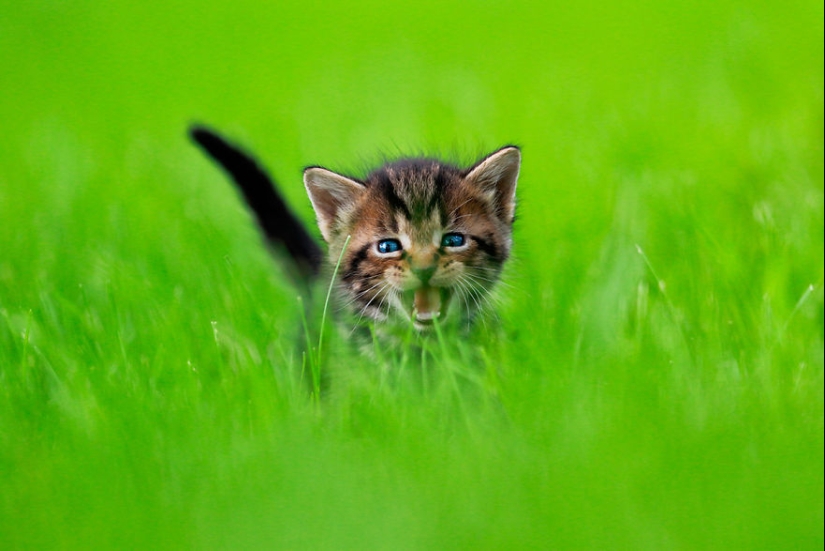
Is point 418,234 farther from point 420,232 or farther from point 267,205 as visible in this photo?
point 267,205

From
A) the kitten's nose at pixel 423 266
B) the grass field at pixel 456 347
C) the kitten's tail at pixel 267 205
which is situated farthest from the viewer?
the kitten's tail at pixel 267 205

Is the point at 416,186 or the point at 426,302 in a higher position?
the point at 416,186

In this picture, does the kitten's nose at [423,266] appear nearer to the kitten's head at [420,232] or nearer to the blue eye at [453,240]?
the kitten's head at [420,232]

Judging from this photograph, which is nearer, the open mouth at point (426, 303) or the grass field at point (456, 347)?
the grass field at point (456, 347)

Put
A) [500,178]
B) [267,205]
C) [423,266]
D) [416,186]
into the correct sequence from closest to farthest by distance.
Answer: [423,266]
[416,186]
[500,178]
[267,205]

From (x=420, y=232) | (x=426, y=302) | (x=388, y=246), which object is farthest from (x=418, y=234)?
(x=426, y=302)

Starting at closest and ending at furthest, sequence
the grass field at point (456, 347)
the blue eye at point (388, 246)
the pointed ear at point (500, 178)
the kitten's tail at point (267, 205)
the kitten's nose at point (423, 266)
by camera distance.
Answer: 1. the grass field at point (456, 347)
2. the kitten's nose at point (423, 266)
3. the blue eye at point (388, 246)
4. the pointed ear at point (500, 178)
5. the kitten's tail at point (267, 205)

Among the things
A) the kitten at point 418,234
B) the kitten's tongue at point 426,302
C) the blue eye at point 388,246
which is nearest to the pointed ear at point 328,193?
the kitten at point 418,234

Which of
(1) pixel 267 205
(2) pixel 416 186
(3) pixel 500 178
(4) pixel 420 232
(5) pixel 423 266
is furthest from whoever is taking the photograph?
(1) pixel 267 205

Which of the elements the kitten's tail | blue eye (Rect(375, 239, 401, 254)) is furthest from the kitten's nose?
the kitten's tail
